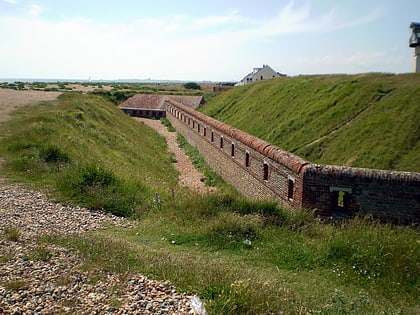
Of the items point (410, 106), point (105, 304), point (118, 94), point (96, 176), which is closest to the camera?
point (105, 304)

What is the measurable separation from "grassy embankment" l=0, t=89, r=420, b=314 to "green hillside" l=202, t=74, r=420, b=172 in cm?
746

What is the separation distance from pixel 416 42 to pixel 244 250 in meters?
27.6

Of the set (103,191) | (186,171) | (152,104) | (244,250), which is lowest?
(186,171)

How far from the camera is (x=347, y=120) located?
18844 millimetres

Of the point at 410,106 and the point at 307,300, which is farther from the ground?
the point at 410,106

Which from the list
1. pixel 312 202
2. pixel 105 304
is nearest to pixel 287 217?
pixel 312 202

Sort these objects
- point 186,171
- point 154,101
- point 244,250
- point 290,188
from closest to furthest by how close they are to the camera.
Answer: point 244,250
point 290,188
point 186,171
point 154,101

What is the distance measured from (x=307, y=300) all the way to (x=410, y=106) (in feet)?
47.3

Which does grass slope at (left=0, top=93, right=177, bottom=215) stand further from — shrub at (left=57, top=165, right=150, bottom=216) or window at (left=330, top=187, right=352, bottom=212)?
window at (left=330, top=187, right=352, bottom=212)

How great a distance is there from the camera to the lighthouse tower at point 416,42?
27672mm

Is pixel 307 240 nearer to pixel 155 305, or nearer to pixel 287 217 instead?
pixel 287 217

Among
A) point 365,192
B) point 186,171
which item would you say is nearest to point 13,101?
point 186,171

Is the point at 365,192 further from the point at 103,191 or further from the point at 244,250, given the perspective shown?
the point at 103,191

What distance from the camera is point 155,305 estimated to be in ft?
15.4
